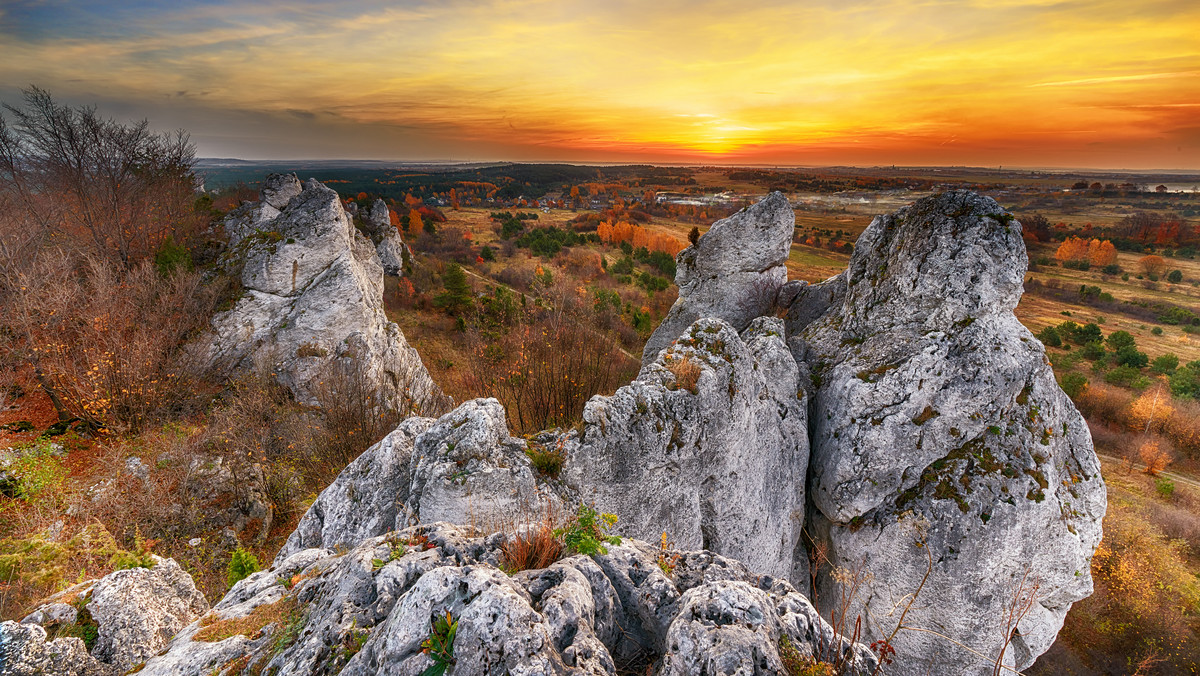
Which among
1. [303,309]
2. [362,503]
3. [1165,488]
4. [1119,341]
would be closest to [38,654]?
[362,503]

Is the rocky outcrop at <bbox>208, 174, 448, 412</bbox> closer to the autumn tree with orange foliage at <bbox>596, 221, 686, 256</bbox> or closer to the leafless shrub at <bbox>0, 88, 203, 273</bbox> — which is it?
the leafless shrub at <bbox>0, 88, 203, 273</bbox>

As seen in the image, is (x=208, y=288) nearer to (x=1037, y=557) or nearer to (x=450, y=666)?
(x=450, y=666)

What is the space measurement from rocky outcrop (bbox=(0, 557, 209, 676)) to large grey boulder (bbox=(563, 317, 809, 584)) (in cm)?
523

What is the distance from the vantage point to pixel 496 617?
333cm

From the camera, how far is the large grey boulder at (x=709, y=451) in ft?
26.9

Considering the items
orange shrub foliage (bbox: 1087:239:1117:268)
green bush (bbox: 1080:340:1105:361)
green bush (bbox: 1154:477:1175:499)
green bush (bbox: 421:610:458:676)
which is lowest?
green bush (bbox: 1154:477:1175:499)

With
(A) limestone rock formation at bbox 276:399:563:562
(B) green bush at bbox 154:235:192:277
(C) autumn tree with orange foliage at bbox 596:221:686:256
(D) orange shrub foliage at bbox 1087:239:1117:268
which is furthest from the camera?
(C) autumn tree with orange foliage at bbox 596:221:686:256

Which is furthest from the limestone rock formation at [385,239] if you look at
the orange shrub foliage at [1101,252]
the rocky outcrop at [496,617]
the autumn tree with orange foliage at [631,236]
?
the orange shrub foliage at [1101,252]

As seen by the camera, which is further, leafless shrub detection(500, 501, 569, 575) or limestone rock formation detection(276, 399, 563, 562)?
limestone rock formation detection(276, 399, 563, 562)

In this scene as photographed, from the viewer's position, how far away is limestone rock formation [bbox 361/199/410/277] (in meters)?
52.5

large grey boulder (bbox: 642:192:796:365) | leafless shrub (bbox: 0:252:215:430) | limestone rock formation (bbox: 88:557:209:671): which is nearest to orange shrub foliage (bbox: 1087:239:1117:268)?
large grey boulder (bbox: 642:192:796:365)

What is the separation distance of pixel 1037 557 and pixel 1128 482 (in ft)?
143

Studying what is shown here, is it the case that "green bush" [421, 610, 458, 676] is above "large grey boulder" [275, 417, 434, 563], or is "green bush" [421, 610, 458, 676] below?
above

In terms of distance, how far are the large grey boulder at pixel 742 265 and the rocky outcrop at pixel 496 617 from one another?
38.5 ft
